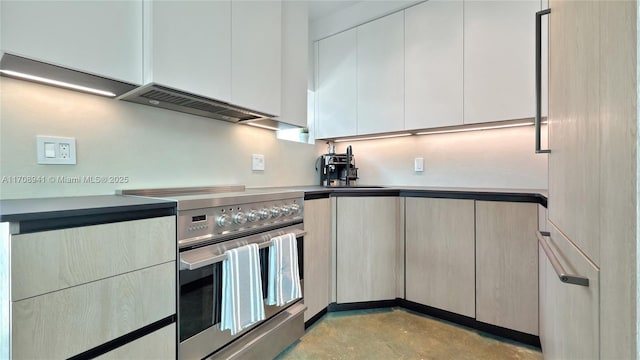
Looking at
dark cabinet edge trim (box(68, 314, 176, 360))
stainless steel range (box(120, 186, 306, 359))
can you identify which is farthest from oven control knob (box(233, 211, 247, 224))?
dark cabinet edge trim (box(68, 314, 176, 360))

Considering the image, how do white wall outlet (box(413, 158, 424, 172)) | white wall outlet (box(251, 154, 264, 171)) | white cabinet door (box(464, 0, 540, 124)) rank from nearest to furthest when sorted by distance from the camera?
1. white cabinet door (box(464, 0, 540, 124))
2. white wall outlet (box(251, 154, 264, 171))
3. white wall outlet (box(413, 158, 424, 172))

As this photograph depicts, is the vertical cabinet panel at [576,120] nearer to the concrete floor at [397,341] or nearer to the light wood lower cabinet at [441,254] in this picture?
the light wood lower cabinet at [441,254]

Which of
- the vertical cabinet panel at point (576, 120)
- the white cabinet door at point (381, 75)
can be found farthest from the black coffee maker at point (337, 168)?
the vertical cabinet panel at point (576, 120)

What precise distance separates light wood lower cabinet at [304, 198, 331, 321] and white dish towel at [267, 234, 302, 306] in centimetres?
23

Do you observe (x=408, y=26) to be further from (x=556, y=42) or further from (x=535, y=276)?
(x=535, y=276)

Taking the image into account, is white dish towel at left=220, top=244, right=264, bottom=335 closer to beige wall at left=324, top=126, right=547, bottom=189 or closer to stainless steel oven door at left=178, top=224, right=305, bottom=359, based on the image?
stainless steel oven door at left=178, top=224, right=305, bottom=359

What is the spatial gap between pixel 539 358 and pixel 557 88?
1.48 m

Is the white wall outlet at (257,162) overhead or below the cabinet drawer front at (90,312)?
overhead

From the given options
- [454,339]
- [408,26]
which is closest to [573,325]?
[454,339]

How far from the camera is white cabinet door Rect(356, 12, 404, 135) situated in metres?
2.24

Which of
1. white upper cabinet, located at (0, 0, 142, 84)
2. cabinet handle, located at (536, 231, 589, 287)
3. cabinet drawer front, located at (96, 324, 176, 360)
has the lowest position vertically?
cabinet drawer front, located at (96, 324, 176, 360)

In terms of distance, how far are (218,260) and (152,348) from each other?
1.17 ft

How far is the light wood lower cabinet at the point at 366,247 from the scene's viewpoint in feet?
6.51

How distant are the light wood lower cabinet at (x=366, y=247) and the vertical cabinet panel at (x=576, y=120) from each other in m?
1.12
